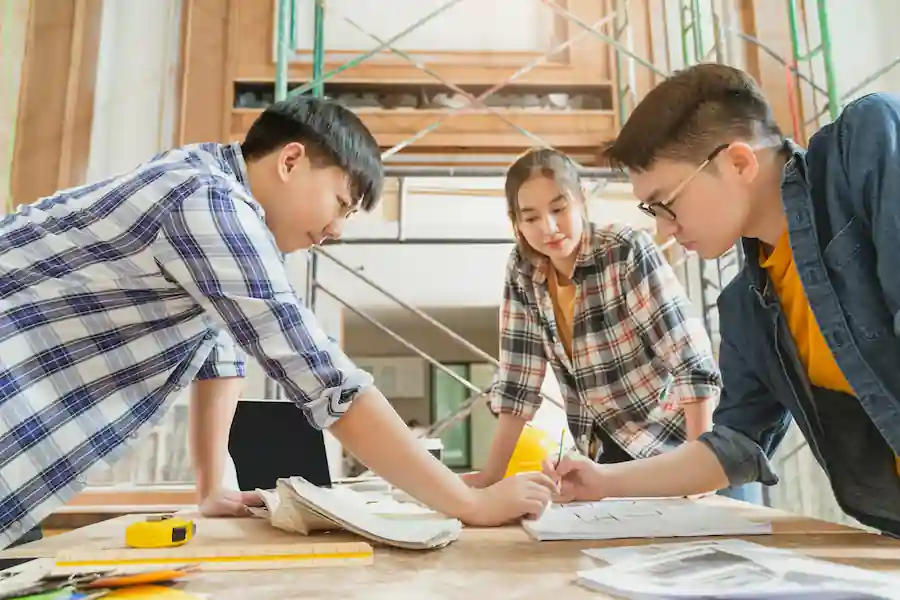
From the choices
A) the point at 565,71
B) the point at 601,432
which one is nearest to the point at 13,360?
the point at 601,432

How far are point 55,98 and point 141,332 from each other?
6.85ft

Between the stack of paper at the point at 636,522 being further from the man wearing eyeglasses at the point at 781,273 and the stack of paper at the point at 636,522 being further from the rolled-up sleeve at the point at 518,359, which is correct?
the rolled-up sleeve at the point at 518,359

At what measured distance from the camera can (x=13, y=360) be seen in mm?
664

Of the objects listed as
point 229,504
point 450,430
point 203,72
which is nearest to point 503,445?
point 229,504

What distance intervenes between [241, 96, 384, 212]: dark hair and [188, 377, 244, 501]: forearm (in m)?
0.36

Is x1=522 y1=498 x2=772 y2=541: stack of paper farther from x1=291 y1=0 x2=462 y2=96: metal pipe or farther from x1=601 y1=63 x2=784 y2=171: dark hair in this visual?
x1=291 y1=0 x2=462 y2=96: metal pipe

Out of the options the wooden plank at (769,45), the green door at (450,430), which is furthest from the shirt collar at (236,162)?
the green door at (450,430)

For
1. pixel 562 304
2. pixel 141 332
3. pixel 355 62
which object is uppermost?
pixel 355 62

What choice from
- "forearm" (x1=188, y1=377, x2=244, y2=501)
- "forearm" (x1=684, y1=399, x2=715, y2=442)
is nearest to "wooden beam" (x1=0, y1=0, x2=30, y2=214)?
"forearm" (x1=188, y1=377, x2=244, y2=501)

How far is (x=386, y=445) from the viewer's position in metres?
0.68

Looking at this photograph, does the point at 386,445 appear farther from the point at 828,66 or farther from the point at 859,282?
the point at 828,66

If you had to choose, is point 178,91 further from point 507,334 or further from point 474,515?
point 474,515

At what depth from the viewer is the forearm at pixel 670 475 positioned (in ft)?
2.79

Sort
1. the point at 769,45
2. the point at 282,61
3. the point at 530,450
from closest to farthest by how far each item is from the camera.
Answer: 1. the point at 530,450
2. the point at 282,61
3. the point at 769,45
